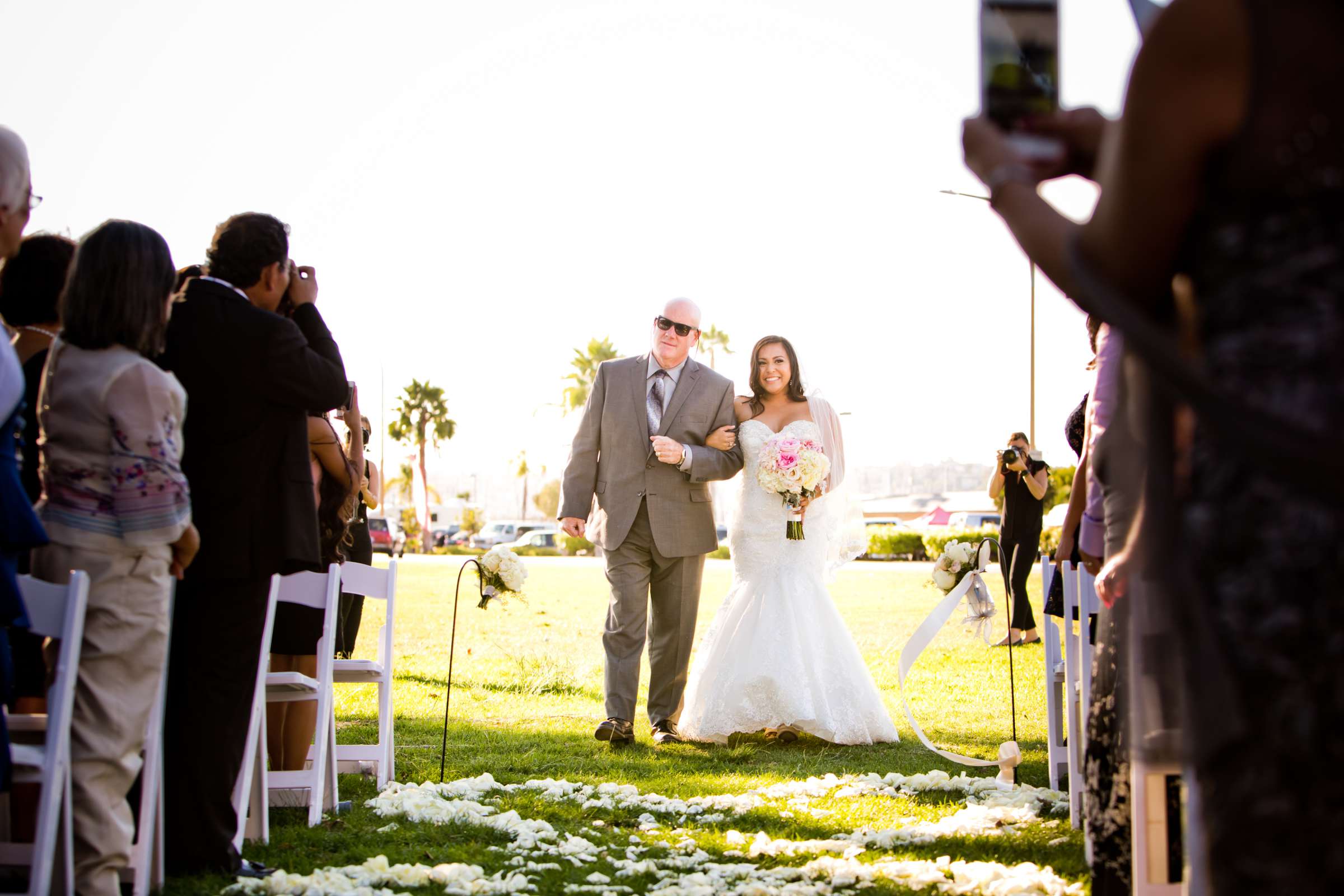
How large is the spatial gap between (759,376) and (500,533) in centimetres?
6999

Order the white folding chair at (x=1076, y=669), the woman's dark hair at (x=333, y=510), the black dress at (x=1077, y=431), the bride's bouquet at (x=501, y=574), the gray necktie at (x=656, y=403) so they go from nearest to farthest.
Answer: the white folding chair at (x=1076, y=669) < the black dress at (x=1077, y=431) < the woman's dark hair at (x=333, y=510) < the bride's bouquet at (x=501, y=574) < the gray necktie at (x=656, y=403)

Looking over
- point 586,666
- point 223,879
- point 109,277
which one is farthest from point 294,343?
point 586,666

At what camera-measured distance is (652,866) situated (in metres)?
4.46

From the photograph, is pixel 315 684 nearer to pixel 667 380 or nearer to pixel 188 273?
pixel 188 273

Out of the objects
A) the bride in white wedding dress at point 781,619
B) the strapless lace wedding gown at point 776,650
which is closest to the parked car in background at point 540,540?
the bride in white wedding dress at point 781,619

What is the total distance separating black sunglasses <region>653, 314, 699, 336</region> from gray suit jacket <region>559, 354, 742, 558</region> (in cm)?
22

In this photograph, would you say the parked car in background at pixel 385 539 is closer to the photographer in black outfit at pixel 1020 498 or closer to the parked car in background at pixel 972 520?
the parked car in background at pixel 972 520

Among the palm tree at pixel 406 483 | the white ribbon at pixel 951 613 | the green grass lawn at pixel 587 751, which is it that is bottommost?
the green grass lawn at pixel 587 751

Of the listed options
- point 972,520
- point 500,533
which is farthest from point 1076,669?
point 500,533

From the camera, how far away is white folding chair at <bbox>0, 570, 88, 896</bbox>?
330 centimetres

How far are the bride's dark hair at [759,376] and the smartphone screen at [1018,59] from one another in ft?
Result: 22.2

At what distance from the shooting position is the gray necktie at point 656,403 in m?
8.37

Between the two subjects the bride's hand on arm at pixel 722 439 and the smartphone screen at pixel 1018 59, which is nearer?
the smartphone screen at pixel 1018 59

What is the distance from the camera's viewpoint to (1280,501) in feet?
5.23
